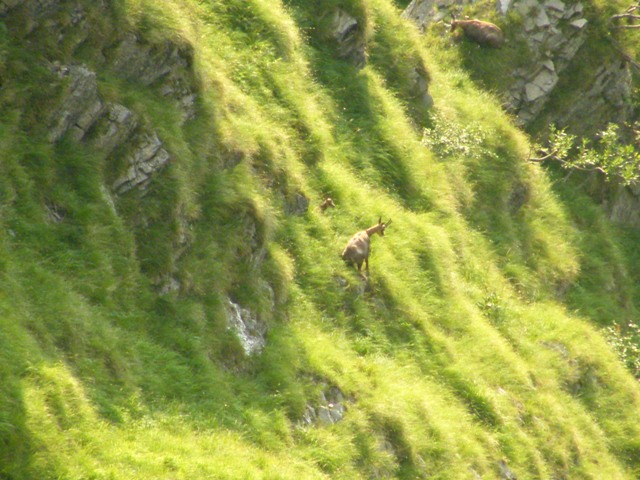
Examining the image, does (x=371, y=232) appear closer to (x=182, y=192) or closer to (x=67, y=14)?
(x=182, y=192)

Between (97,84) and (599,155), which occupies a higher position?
(599,155)

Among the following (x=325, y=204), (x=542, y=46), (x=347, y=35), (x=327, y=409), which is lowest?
(x=327, y=409)

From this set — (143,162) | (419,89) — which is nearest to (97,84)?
(143,162)

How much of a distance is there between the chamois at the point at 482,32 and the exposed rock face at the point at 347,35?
22.8ft

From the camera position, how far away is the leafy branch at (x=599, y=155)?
1187 inches

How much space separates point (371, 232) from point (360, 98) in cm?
646

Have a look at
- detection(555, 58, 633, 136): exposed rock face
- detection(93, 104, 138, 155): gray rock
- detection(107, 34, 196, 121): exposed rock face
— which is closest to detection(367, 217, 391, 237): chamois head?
detection(107, 34, 196, 121): exposed rock face

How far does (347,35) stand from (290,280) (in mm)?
10749

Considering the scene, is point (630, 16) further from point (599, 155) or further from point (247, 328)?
point (247, 328)

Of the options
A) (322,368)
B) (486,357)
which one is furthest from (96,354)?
(486,357)

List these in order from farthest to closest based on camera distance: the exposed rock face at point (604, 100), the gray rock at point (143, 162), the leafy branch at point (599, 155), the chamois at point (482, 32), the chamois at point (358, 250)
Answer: the exposed rock face at point (604, 100)
the chamois at point (482, 32)
the leafy branch at point (599, 155)
the chamois at point (358, 250)
the gray rock at point (143, 162)

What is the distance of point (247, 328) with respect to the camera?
15586 millimetres

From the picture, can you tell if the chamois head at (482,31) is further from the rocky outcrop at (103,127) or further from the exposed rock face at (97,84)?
the rocky outcrop at (103,127)

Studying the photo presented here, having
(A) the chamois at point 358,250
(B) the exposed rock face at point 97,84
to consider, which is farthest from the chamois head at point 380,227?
(B) the exposed rock face at point 97,84
